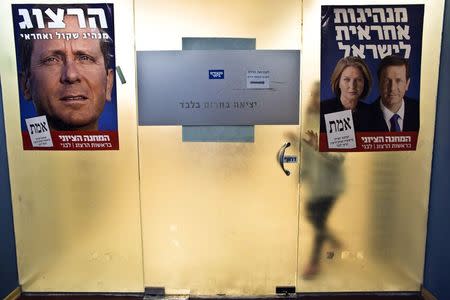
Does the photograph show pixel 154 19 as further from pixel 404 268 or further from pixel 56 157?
pixel 404 268

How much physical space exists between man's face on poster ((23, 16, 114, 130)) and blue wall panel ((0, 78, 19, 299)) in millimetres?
338

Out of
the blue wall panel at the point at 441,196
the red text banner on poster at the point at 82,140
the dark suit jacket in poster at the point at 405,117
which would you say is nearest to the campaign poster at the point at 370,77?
the dark suit jacket in poster at the point at 405,117

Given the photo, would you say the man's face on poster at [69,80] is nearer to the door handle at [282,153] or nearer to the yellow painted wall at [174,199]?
the yellow painted wall at [174,199]

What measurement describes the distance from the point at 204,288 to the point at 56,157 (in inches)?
58.5

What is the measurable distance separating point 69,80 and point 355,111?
204 cm

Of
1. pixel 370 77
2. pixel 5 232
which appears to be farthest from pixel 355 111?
pixel 5 232

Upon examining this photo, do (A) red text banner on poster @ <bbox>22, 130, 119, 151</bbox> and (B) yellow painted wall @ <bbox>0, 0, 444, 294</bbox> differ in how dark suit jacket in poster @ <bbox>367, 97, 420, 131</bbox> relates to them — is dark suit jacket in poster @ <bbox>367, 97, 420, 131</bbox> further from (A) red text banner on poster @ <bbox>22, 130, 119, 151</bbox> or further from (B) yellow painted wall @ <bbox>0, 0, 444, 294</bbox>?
(A) red text banner on poster @ <bbox>22, 130, 119, 151</bbox>

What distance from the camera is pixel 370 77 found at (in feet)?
6.68

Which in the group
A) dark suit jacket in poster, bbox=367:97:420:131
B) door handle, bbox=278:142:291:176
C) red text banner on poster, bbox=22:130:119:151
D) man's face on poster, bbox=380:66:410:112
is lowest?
door handle, bbox=278:142:291:176

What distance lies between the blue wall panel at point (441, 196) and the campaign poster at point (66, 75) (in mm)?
2304

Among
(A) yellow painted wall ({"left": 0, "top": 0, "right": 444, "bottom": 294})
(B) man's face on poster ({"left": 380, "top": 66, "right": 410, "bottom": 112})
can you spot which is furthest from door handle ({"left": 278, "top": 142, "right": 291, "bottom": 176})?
(B) man's face on poster ({"left": 380, "top": 66, "right": 410, "bottom": 112})

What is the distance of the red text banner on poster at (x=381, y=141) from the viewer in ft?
6.82

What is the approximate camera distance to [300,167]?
6.91ft

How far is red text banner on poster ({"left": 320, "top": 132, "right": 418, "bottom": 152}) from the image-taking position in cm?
208
